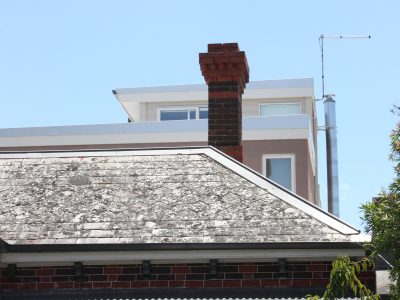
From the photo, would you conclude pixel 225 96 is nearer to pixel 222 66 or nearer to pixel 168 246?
pixel 222 66

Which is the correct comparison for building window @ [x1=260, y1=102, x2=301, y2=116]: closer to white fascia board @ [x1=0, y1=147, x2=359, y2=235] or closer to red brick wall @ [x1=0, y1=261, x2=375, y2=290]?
white fascia board @ [x1=0, y1=147, x2=359, y2=235]

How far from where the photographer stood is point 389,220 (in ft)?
28.6

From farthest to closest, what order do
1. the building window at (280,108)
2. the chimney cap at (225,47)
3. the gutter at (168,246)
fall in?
1. the building window at (280,108)
2. the chimney cap at (225,47)
3. the gutter at (168,246)

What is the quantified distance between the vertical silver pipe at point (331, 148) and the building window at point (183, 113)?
4.54 meters

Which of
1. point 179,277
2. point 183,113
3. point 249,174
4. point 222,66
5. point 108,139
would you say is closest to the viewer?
point 179,277

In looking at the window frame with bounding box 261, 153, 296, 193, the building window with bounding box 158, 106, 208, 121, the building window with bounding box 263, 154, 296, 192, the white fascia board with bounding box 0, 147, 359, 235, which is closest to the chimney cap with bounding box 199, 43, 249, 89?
the white fascia board with bounding box 0, 147, 359, 235

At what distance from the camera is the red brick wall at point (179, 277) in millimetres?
11930

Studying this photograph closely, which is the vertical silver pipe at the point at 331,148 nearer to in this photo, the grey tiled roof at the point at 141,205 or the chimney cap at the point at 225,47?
the chimney cap at the point at 225,47

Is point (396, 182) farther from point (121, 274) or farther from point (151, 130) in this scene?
point (151, 130)

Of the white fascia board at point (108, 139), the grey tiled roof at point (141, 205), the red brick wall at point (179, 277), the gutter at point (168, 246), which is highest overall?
the white fascia board at point (108, 139)

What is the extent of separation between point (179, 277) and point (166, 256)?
0.40 m

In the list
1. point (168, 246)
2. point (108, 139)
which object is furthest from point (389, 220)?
point (108, 139)

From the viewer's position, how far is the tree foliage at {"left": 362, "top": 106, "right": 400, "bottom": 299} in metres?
8.71

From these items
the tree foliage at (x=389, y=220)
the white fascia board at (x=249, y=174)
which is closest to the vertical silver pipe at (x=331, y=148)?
the white fascia board at (x=249, y=174)
